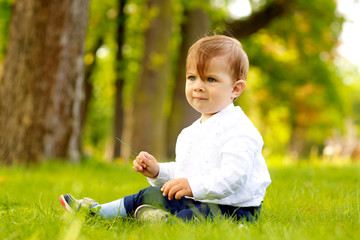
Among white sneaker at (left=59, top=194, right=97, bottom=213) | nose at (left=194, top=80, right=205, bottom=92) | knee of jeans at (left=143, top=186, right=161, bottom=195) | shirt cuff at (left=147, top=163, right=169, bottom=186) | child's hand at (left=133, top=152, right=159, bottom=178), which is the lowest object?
white sneaker at (left=59, top=194, right=97, bottom=213)

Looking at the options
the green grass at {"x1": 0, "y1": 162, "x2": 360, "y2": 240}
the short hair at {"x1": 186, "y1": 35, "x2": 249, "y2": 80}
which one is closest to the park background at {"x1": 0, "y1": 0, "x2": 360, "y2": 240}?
the green grass at {"x1": 0, "y1": 162, "x2": 360, "y2": 240}

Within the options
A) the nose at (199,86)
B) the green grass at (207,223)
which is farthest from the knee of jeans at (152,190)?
the nose at (199,86)

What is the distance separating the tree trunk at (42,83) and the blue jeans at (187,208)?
4.08 meters

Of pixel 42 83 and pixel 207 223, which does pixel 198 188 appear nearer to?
pixel 207 223

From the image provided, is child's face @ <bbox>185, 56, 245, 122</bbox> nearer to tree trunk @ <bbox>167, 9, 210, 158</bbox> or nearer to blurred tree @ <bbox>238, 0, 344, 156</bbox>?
tree trunk @ <bbox>167, 9, 210, 158</bbox>

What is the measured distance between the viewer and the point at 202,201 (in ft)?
9.00

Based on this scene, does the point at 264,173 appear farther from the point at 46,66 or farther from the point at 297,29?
the point at 297,29

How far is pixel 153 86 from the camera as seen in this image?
36.5 ft

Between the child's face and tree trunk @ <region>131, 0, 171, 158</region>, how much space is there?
323 inches

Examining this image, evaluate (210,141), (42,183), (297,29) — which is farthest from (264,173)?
(297,29)

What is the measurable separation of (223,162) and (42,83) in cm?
481

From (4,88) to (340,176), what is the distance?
527 cm

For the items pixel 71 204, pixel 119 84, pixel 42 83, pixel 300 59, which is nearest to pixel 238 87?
pixel 71 204

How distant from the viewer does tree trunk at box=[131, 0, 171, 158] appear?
435 inches
